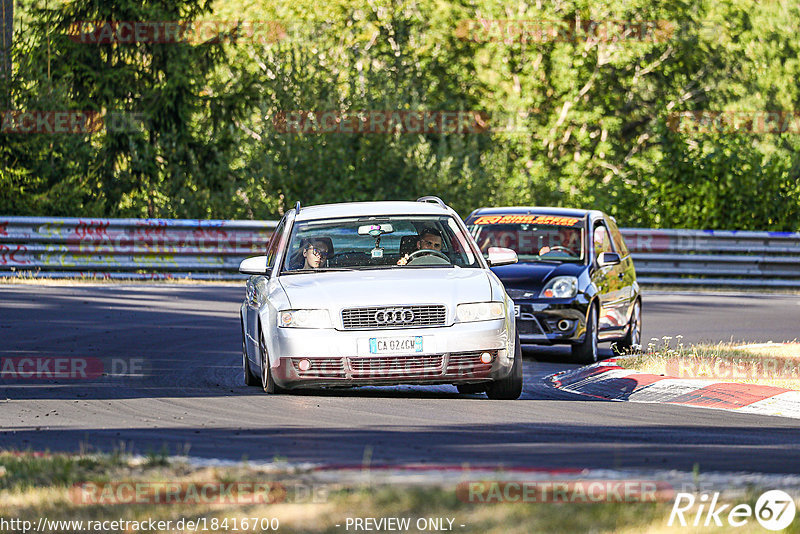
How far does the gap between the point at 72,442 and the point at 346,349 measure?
2.77 meters

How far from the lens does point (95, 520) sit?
6.09 m

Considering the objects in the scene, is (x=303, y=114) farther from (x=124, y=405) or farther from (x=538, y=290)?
(x=124, y=405)

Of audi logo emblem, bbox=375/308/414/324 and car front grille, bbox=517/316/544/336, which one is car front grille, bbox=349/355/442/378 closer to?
audi logo emblem, bbox=375/308/414/324

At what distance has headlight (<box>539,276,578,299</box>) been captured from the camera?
15.9 metres

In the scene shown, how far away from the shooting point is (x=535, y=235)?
57.4ft

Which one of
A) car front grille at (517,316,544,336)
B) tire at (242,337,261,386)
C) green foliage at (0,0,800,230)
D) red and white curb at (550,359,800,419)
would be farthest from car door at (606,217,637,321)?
green foliage at (0,0,800,230)

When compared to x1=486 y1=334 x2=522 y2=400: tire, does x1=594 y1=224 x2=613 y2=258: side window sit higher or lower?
higher

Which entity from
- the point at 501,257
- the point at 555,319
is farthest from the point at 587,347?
the point at 501,257

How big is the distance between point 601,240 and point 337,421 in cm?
827

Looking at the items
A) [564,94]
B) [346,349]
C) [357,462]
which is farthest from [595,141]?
[357,462]

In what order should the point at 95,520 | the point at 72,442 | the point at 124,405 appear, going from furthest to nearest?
the point at 124,405 < the point at 72,442 < the point at 95,520

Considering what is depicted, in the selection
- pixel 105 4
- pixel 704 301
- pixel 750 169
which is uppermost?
pixel 105 4

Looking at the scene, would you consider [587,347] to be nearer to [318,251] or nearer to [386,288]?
[318,251]

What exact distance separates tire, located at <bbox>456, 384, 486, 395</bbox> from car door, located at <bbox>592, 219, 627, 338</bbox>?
14.7 ft
